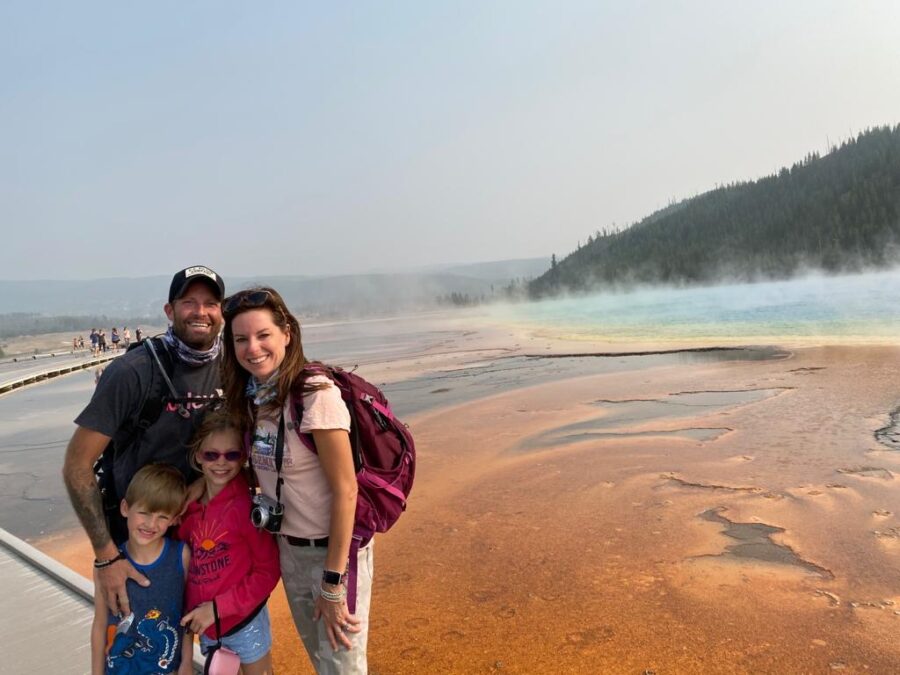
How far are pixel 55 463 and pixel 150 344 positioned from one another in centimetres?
977

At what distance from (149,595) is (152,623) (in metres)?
0.12

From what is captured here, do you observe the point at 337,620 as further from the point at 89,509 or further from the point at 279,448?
the point at 89,509

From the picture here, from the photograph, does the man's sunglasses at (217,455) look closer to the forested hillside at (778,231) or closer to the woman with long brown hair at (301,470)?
the woman with long brown hair at (301,470)

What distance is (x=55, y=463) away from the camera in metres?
10.2

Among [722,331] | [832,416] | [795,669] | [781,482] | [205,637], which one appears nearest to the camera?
[205,637]

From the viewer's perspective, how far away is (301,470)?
7.06 feet

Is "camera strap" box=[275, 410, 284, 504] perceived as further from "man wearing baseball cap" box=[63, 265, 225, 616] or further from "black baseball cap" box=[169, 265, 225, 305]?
"black baseball cap" box=[169, 265, 225, 305]

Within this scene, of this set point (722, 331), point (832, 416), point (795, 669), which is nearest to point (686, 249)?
point (722, 331)

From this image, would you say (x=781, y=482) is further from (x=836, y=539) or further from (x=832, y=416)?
(x=832, y=416)

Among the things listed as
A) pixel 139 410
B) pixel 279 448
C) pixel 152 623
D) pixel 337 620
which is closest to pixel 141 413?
pixel 139 410

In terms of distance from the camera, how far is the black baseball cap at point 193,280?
2.51 meters

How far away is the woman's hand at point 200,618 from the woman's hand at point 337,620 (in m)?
0.47

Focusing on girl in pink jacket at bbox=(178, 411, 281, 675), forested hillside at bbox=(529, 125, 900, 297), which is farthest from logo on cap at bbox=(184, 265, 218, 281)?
forested hillside at bbox=(529, 125, 900, 297)

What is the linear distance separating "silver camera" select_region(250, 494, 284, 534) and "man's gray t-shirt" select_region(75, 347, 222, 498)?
1.63 feet
